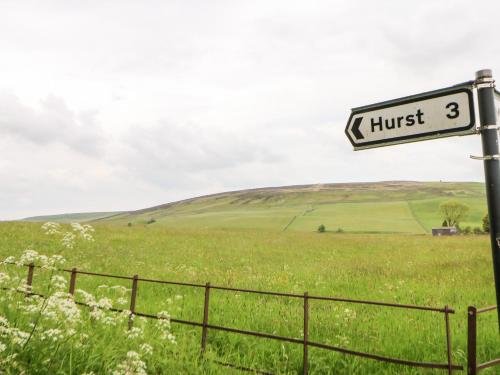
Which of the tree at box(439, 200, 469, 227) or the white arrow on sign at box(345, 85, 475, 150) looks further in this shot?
the tree at box(439, 200, 469, 227)

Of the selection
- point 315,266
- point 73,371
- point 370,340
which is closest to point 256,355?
point 370,340

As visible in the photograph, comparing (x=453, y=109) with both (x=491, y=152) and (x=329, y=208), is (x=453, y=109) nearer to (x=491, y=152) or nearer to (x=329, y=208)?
(x=491, y=152)

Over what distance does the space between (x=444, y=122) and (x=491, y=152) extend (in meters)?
0.46

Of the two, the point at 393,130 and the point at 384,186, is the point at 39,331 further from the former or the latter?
the point at 384,186

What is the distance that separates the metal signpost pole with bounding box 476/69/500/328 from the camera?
2928 mm

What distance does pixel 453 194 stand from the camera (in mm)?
132000

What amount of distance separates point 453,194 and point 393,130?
144427 mm

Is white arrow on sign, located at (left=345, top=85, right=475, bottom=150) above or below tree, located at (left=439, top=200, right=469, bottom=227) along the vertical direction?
below

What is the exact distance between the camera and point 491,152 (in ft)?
9.86

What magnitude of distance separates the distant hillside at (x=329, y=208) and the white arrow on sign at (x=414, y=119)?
67.6 meters

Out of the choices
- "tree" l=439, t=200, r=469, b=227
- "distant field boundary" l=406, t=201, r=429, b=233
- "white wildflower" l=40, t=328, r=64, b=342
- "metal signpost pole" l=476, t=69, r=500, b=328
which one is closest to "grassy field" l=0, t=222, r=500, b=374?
"white wildflower" l=40, t=328, r=64, b=342

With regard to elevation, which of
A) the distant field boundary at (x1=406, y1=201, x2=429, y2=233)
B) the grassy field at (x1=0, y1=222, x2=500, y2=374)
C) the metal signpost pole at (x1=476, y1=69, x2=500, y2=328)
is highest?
Answer: the distant field boundary at (x1=406, y1=201, x2=429, y2=233)

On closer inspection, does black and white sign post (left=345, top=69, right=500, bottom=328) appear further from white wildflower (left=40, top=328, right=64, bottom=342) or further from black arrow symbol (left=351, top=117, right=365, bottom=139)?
white wildflower (left=40, top=328, right=64, bottom=342)

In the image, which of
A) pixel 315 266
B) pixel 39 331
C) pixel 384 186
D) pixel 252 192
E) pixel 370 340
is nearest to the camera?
pixel 39 331
